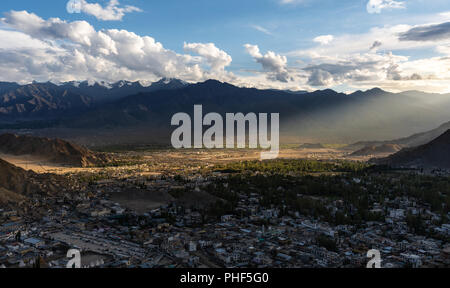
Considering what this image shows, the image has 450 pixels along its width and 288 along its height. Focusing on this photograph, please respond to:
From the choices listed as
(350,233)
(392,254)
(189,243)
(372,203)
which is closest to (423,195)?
(372,203)

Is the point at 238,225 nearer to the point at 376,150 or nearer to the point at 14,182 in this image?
the point at 14,182

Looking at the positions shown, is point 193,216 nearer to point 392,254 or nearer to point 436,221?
point 392,254

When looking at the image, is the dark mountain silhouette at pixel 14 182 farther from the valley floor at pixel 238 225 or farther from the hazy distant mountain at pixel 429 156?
the hazy distant mountain at pixel 429 156

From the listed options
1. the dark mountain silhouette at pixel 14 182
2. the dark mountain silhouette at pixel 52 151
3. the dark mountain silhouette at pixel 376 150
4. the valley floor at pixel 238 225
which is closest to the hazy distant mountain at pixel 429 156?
the valley floor at pixel 238 225

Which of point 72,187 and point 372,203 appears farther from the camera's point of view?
point 72,187

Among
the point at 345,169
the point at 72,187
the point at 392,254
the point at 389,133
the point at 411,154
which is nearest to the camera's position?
the point at 392,254
